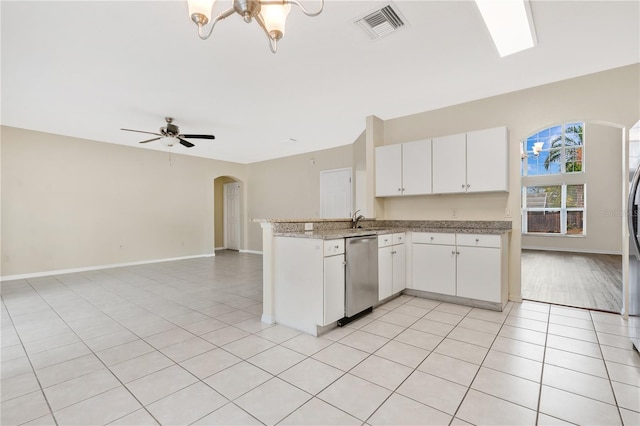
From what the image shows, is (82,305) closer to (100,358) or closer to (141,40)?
(100,358)

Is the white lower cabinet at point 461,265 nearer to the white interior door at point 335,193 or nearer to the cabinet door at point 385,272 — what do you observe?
the cabinet door at point 385,272

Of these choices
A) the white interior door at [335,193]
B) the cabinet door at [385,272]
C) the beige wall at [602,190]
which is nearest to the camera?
the cabinet door at [385,272]

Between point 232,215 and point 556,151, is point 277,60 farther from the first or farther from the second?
point 556,151

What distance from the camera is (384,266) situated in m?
3.47

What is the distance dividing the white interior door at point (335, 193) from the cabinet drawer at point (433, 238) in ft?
9.38

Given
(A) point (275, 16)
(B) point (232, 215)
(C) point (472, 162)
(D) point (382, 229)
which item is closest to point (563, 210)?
(C) point (472, 162)

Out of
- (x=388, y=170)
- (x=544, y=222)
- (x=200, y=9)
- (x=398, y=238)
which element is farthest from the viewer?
(x=544, y=222)

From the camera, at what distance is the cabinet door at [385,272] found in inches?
134

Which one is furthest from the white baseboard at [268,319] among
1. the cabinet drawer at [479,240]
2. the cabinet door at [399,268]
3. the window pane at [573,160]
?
the window pane at [573,160]

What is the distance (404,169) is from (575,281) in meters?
3.32

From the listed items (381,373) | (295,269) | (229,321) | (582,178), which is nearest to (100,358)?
(229,321)

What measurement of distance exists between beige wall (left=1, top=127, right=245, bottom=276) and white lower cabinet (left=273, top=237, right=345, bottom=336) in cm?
500

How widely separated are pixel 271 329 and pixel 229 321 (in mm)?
520

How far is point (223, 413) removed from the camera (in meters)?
1.63
